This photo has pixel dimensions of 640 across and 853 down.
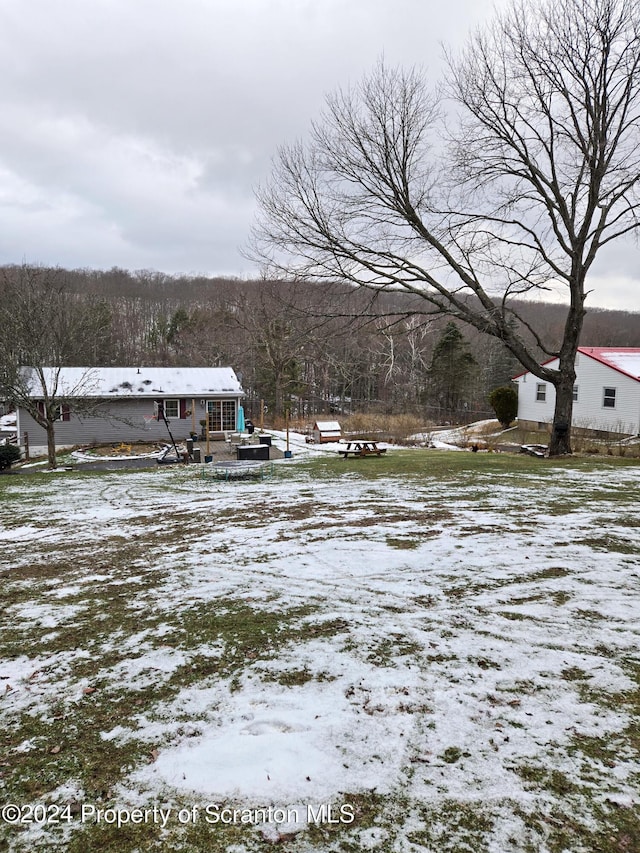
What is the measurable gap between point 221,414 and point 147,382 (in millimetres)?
3893

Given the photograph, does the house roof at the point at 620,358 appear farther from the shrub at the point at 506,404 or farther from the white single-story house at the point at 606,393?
the shrub at the point at 506,404

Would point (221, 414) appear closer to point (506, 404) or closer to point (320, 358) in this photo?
point (320, 358)

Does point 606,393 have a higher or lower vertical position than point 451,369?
lower

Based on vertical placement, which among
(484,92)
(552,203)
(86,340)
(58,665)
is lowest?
(58,665)

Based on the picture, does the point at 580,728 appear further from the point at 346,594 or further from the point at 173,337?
the point at 173,337

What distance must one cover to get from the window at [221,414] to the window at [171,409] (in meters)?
1.47

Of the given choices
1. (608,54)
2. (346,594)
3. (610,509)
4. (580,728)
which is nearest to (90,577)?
(346,594)

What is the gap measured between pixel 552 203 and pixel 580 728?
13418 millimetres

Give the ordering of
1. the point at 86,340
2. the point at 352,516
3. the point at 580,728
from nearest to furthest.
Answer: the point at 580,728
the point at 352,516
the point at 86,340

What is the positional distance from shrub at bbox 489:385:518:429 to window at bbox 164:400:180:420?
1871 cm

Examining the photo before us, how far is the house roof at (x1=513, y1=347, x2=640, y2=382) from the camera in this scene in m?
23.4

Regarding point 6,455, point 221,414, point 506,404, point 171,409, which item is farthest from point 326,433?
point 506,404

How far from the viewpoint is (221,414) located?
24984mm

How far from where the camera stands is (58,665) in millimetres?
3471
